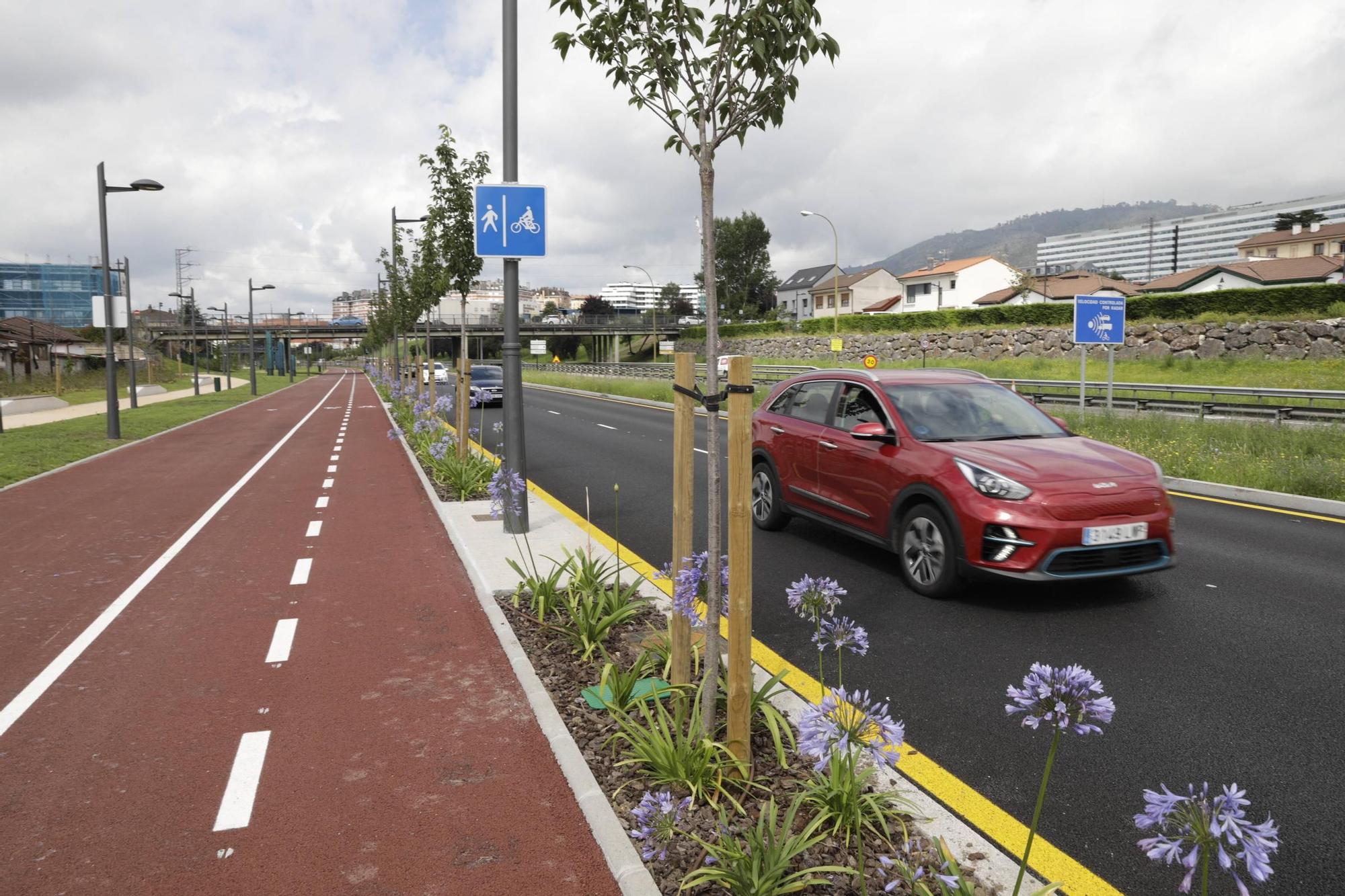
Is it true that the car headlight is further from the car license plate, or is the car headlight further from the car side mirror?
the car side mirror

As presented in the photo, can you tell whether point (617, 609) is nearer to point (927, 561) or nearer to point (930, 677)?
point (930, 677)

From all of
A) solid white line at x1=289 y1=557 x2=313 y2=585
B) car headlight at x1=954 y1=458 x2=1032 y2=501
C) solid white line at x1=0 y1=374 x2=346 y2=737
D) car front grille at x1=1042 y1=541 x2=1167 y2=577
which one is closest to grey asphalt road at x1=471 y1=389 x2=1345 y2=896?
car front grille at x1=1042 y1=541 x2=1167 y2=577

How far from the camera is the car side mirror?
6504 mm

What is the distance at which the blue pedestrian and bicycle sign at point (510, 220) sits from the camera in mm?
8234

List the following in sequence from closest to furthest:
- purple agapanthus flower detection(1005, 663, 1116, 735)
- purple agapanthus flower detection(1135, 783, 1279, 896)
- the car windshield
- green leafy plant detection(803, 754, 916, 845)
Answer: purple agapanthus flower detection(1135, 783, 1279, 896)
purple agapanthus flower detection(1005, 663, 1116, 735)
green leafy plant detection(803, 754, 916, 845)
the car windshield

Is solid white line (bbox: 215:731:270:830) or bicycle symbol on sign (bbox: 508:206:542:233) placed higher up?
bicycle symbol on sign (bbox: 508:206:542:233)

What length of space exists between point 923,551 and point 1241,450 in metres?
8.78

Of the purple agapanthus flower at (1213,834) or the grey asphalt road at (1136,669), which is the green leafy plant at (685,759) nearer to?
Result: the grey asphalt road at (1136,669)

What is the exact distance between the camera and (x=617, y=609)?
212 inches

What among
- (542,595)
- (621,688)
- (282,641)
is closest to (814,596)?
(621,688)

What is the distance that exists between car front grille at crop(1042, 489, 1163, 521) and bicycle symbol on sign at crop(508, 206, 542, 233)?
209 inches

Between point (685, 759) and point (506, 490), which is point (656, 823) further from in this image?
point (506, 490)

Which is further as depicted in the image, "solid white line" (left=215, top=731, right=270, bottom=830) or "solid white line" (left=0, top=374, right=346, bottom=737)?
"solid white line" (left=0, top=374, right=346, bottom=737)

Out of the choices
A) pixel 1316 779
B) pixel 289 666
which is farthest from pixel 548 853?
pixel 1316 779
